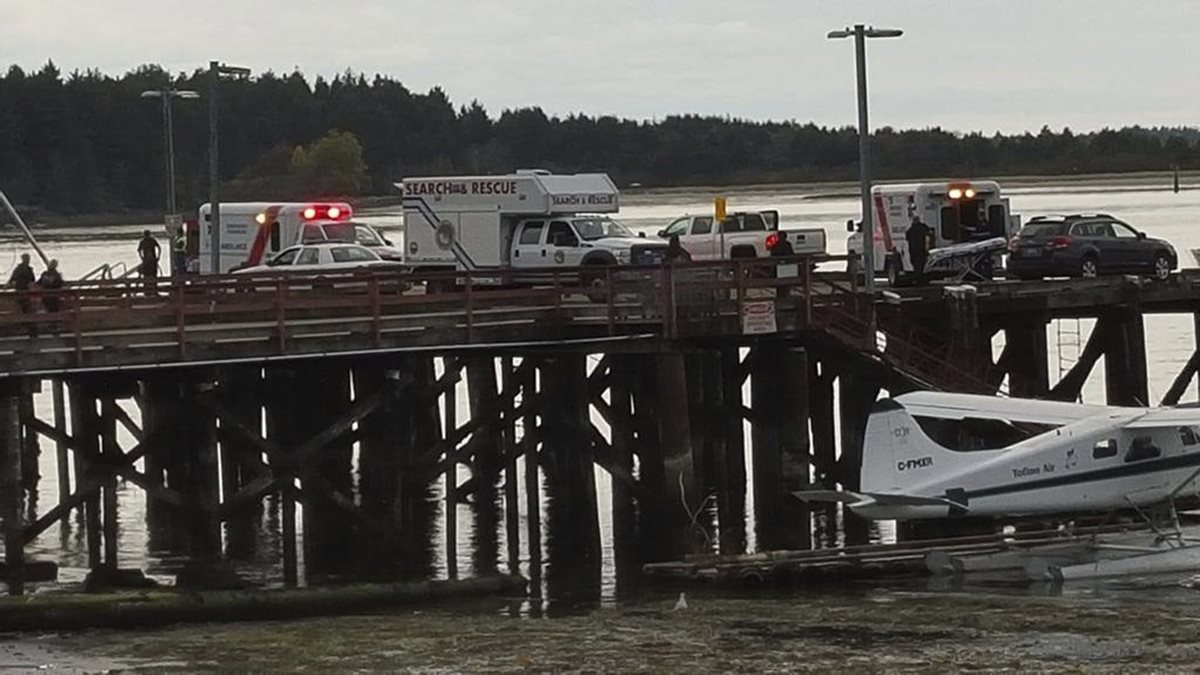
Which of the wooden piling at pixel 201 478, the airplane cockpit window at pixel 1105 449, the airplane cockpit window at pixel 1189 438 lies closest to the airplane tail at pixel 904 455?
the airplane cockpit window at pixel 1105 449

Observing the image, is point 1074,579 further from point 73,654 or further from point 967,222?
point 967,222

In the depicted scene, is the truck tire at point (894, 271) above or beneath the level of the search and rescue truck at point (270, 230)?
beneath

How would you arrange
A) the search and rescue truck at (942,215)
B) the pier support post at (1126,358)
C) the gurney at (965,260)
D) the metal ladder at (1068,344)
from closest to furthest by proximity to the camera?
the pier support post at (1126,358) < the gurney at (965,260) < the search and rescue truck at (942,215) < the metal ladder at (1068,344)

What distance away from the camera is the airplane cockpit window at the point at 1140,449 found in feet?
106

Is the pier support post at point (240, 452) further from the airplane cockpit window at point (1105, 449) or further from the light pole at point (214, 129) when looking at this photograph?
the airplane cockpit window at point (1105, 449)

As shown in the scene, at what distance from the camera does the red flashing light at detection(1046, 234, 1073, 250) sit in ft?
154

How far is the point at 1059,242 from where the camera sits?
1847 inches

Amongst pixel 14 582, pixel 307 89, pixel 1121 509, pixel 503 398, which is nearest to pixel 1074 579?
pixel 1121 509

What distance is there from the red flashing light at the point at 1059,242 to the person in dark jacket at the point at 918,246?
7.34 ft

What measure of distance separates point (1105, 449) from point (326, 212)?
25630mm

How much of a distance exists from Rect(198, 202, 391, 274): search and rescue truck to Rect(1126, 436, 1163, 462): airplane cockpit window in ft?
79.2

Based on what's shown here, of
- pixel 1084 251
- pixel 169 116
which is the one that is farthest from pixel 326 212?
pixel 1084 251

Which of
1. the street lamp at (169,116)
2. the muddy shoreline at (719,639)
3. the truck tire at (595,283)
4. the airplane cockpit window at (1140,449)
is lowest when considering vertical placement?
the muddy shoreline at (719,639)

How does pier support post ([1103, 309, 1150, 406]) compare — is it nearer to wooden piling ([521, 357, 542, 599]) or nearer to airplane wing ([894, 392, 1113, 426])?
airplane wing ([894, 392, 1113, 426])
